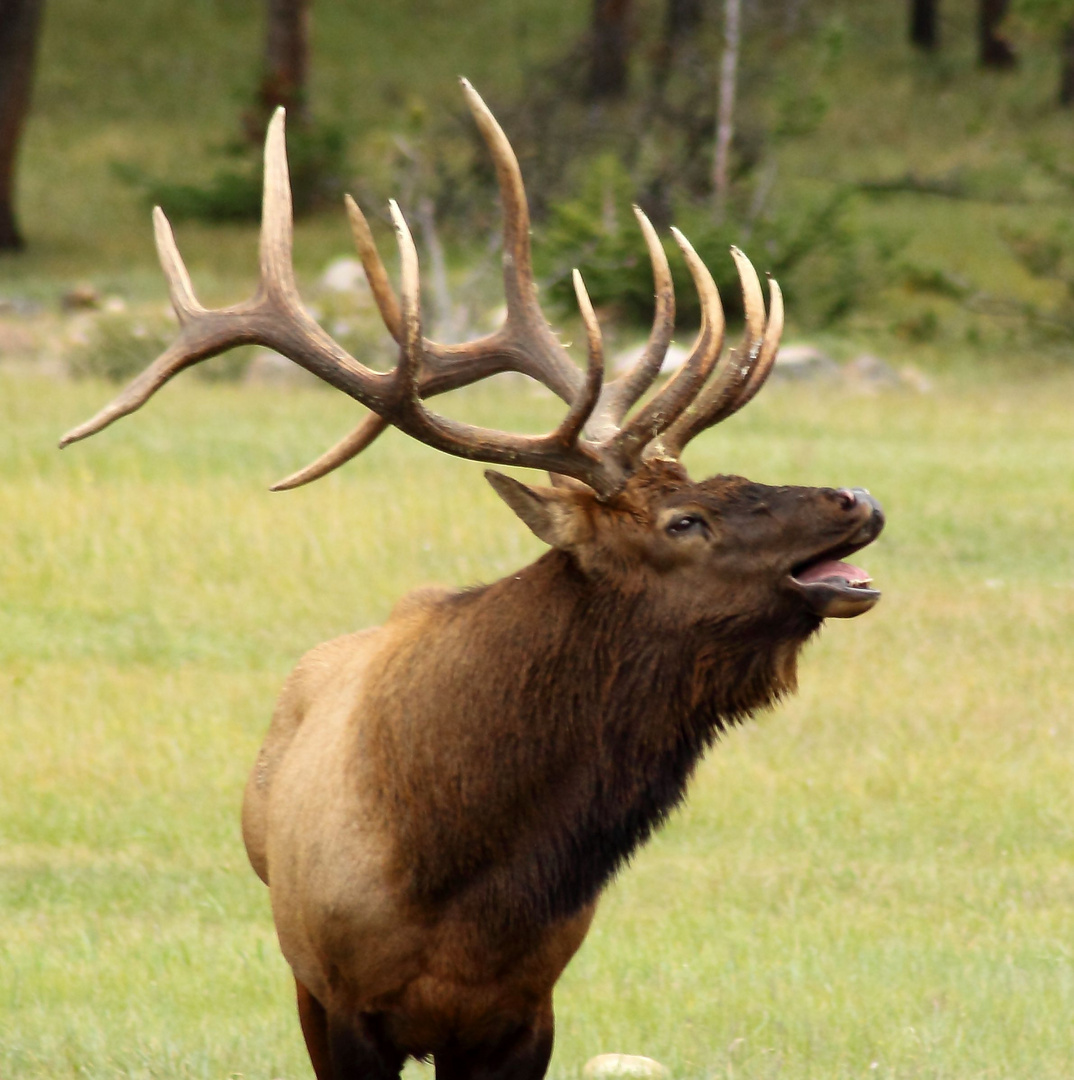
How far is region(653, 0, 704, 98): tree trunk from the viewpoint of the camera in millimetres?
25344

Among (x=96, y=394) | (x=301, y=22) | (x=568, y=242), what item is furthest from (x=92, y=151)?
(x=96, y=394)

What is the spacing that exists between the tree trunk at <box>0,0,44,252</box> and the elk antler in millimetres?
23411

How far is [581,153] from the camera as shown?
1027 inches

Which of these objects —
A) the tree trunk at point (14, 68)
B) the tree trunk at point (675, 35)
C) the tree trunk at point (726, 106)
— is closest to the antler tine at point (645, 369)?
the tree trunk at point (726, 106)

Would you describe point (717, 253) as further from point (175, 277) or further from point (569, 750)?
point (569, 750)

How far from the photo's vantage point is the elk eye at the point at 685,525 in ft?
13.9

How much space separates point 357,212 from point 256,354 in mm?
13643

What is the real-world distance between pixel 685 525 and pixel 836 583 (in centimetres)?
35

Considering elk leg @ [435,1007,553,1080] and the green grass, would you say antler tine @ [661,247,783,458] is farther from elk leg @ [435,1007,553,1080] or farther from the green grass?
the green grass

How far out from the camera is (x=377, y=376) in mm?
4383

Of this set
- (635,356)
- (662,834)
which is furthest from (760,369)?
(635,356)

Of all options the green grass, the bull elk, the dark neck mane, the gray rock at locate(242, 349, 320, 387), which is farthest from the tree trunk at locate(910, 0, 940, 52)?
the dark neck mane

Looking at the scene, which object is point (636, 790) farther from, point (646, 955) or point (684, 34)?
point (684, 34)

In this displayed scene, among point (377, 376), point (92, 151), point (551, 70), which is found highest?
point (377, 376)
